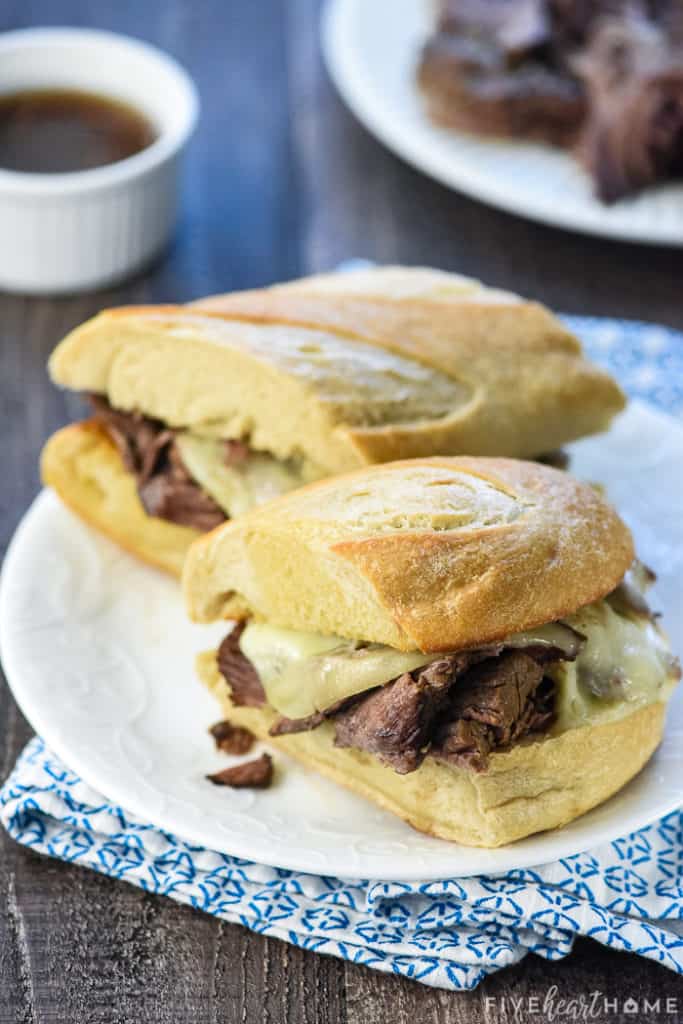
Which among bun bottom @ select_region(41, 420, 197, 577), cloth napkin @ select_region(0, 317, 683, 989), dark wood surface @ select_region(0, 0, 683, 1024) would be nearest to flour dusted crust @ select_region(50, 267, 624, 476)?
bun bottom @ select_region(41, 420, 197, 577)

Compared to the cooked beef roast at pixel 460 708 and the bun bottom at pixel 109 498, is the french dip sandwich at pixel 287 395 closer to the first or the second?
the bun bottom at pixel 109 498

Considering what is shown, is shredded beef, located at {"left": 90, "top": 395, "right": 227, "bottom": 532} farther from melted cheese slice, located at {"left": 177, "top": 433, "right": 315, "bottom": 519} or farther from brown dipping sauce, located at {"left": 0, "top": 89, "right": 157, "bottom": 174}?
brown dipping sauce, located at {"left": 0, "top": 89, "right": 157, "bottom": 174}

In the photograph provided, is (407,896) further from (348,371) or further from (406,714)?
(348,371)

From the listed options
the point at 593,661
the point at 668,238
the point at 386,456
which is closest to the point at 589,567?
the point at 593,661

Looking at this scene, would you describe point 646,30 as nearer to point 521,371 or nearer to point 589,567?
point 521,371

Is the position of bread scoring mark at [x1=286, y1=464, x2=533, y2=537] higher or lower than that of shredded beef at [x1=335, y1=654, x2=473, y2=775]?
higher

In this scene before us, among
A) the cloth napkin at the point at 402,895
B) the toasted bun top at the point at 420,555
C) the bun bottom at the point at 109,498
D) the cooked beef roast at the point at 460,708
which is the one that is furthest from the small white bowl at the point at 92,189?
the cooked beef roast at the point at 460,708

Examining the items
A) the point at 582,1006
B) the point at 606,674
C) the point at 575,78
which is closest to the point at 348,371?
the point at 606,674
